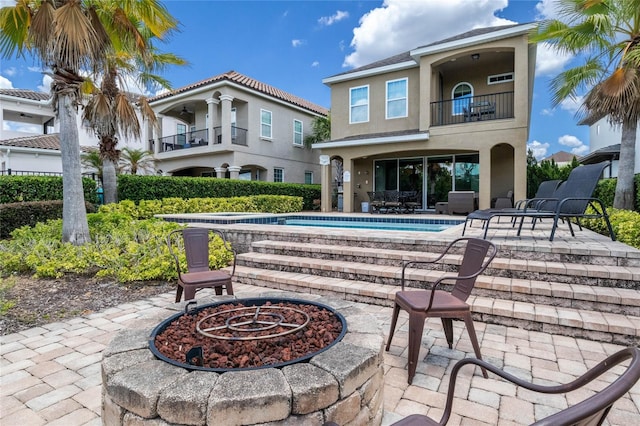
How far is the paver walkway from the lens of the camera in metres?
2.26

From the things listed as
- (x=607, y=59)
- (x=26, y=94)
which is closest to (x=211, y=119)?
(x=26, y=94)

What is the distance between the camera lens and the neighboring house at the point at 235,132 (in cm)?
1723

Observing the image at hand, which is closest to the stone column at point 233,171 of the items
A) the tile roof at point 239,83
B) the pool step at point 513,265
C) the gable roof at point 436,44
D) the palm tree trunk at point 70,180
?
the tile roof at point 239,83

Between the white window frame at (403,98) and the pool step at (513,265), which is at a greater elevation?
the white window frame at (403,98)

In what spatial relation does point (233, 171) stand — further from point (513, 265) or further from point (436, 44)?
point (513, 265)

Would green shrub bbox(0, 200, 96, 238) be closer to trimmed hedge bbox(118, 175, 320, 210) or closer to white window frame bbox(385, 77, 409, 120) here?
trimmed hedge bbox(118, 175, 320, 210)

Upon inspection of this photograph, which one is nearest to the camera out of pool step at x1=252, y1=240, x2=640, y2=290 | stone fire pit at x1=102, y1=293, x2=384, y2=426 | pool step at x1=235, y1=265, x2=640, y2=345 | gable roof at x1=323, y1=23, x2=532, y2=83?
stone fire pit at x1=102, y1=293, x2=384, y2=426

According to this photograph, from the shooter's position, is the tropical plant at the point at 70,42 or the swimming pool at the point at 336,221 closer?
the tropical plant at the point at 70,42

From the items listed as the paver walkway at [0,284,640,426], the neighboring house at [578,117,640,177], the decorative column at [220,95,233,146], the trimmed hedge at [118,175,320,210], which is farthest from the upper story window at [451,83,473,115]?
the paver walkway at [0,284,640,426]

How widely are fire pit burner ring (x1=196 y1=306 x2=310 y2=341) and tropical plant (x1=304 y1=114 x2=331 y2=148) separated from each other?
18.8 m

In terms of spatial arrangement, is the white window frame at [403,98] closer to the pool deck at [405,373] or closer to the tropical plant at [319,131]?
the tropical plant at [319,131]

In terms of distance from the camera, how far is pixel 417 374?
2746mm

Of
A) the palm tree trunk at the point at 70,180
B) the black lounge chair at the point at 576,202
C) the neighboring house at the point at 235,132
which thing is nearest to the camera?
the black lounge chair at the point at 576,202

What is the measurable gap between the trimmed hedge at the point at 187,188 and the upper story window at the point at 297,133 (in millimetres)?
4988
